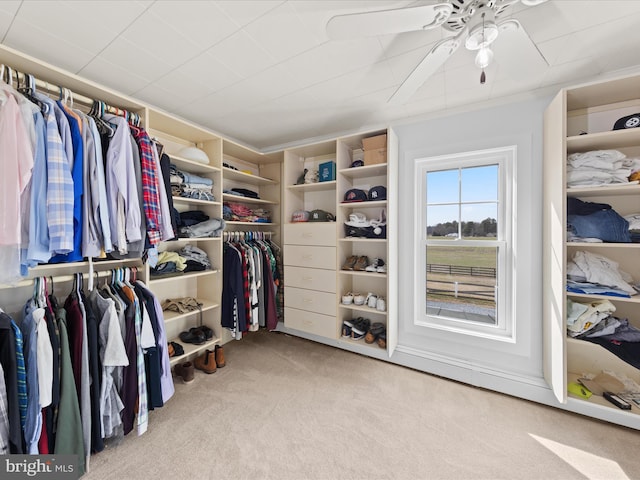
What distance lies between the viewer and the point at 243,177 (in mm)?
2822

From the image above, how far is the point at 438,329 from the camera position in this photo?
91.6 inches

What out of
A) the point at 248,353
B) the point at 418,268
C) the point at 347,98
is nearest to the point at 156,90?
the point at 347,98

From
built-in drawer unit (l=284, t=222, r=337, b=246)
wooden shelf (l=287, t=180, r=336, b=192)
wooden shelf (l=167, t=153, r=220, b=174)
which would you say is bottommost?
built-in drawer unit (l=284, t=222, r=337, b=246)

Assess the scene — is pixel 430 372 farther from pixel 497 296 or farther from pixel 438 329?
pixel 497 296

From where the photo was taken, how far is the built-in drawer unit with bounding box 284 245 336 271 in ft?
8.22

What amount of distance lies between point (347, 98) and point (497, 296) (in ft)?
6.98

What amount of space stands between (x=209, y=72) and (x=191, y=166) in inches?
32.7

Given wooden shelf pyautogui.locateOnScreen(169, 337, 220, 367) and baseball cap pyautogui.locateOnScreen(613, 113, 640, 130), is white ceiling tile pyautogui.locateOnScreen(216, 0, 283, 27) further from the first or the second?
wooden shelf pyautogui.locateOnScreen(169, 337, 220, 367)

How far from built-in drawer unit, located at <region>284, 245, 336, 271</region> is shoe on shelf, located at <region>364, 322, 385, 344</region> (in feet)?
2.38

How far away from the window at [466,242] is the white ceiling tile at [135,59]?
7.18 ft

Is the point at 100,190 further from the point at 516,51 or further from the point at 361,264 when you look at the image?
the point at 516,51

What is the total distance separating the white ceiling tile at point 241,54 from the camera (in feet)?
4.74

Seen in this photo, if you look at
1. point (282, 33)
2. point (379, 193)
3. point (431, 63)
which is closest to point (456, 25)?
point (431, 63)

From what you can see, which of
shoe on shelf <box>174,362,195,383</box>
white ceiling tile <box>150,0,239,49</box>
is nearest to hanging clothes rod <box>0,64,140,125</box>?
white ceiling tile <box>150,0,239,49</box>
